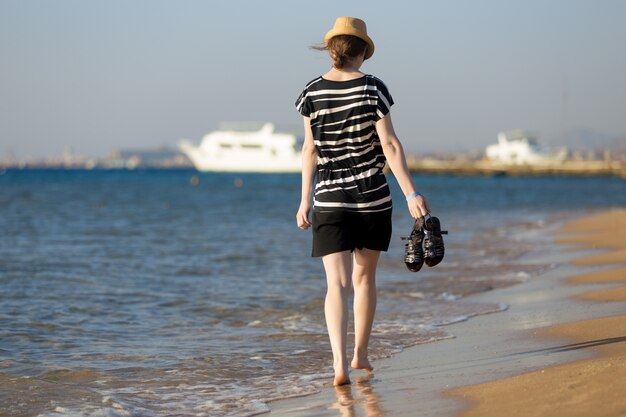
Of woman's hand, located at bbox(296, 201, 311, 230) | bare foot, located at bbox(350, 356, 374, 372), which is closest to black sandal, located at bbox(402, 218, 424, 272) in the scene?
woman's hand, located at bbox(296, 201, 311, 230)

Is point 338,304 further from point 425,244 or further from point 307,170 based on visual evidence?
point 307,170

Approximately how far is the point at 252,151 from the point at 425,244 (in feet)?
329

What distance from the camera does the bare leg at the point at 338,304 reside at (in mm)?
4062

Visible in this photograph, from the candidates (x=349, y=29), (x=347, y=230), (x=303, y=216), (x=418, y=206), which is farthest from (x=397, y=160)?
(x=349, y=29)

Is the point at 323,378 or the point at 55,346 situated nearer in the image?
the point at 323,378

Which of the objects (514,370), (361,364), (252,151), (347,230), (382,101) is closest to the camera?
(382,101)

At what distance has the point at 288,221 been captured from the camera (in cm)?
2222

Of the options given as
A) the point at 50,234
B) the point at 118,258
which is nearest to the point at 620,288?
the point at 118,258

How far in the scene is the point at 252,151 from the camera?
104 metres

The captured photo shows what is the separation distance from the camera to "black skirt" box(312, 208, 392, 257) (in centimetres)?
399

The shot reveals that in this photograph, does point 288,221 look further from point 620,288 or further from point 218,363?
point 218,363

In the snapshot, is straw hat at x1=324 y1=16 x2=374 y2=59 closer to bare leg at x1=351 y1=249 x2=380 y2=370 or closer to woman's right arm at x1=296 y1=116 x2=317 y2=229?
woman's right arm at x1=296 y1=116 x2=317 y2=229

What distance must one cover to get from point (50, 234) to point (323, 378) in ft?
46.1

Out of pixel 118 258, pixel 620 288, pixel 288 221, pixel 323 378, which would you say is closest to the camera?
pixel 323 378
